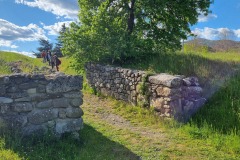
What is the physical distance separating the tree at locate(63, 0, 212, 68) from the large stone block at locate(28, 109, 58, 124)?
6.59m

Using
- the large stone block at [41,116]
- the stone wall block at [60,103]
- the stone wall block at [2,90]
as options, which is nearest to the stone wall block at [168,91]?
the stone wall block at [60,103]

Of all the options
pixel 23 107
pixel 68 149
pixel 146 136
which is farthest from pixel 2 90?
pixel 146 136

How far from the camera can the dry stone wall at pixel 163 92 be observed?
7906 millimetres

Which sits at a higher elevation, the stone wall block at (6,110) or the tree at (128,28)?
the tree at (128,28)

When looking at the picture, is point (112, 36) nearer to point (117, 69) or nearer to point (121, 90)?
point (117, 69)

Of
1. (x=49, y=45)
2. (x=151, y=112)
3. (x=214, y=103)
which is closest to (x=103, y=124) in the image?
(x=151, y=112)

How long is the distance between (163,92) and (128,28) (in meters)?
6.58

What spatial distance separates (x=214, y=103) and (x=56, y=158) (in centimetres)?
504

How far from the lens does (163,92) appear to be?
813 cm

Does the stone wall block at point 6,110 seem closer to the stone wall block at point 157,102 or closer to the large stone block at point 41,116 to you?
the large stone block at point 41,116

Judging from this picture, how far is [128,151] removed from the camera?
5.99 metres

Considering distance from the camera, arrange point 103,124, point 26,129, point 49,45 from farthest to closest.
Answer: point 49,45, point 103,124, point 26,129

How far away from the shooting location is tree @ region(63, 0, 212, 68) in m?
12.6

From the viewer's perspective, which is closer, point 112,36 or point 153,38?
point 112,36
